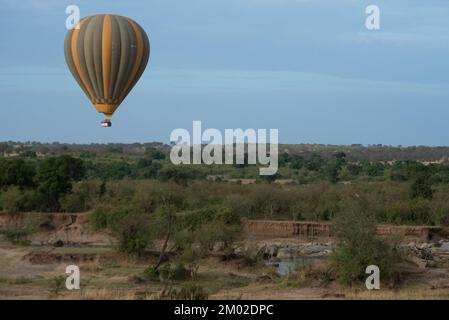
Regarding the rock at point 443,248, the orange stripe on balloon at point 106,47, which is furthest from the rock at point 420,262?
the orange stripe on balloon at point 106,47

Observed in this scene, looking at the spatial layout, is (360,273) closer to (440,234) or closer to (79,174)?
(440,234)

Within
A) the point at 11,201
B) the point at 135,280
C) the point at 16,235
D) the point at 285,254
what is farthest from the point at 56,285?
the point at 11,201

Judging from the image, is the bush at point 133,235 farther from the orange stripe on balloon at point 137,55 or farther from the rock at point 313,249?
the rock at point 313,249

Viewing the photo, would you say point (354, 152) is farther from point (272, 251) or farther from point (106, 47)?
point (106, 47)

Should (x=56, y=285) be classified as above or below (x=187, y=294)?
below

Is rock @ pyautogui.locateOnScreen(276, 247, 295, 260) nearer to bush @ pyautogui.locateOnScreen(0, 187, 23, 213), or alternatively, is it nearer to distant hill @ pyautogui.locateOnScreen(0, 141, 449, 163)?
bush @ pyautogui.locateOnScreen(0, 187, 23, 213)

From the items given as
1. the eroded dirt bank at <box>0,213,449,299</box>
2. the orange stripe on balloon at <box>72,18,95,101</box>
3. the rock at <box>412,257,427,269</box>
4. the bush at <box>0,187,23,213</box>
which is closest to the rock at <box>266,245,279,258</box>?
the eroded dirt bank at <box>0,213,449,299</box>
